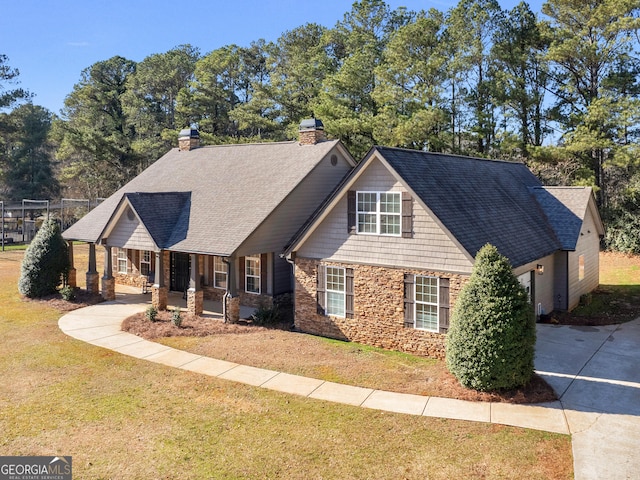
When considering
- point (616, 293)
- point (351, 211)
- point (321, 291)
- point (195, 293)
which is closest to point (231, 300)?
point (195, 293)

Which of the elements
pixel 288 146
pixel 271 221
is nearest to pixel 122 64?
pixel 288 146

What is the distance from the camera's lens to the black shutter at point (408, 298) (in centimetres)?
1366

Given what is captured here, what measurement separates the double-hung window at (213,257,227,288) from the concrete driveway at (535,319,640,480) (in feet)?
39.9

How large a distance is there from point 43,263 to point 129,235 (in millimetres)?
4740

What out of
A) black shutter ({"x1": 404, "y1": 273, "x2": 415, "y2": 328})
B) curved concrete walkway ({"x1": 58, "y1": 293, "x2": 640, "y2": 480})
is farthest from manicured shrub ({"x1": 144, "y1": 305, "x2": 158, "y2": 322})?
black shutter ({"x1": 404, "y1": 273, "x2": 415, "y2": 328})

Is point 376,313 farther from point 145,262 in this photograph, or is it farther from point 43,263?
point 43,263

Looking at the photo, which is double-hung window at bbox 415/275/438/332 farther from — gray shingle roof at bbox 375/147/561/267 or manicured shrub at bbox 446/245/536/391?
manicured shrub at bbox 446/245/536/391

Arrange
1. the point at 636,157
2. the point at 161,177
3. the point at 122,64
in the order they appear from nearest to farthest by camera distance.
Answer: the point at 161,177 → the point at 636,157 → the point at 122,64

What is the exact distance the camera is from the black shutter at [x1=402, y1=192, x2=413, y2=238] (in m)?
13.6

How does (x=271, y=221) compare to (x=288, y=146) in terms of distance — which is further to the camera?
(x=288, y=146)

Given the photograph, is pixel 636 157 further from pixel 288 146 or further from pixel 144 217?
pixel 144 217

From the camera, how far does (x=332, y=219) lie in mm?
15031

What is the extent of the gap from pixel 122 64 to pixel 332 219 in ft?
161

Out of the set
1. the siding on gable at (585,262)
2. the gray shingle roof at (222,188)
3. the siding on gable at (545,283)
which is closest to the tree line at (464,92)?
the siding on gable at (585,262)
